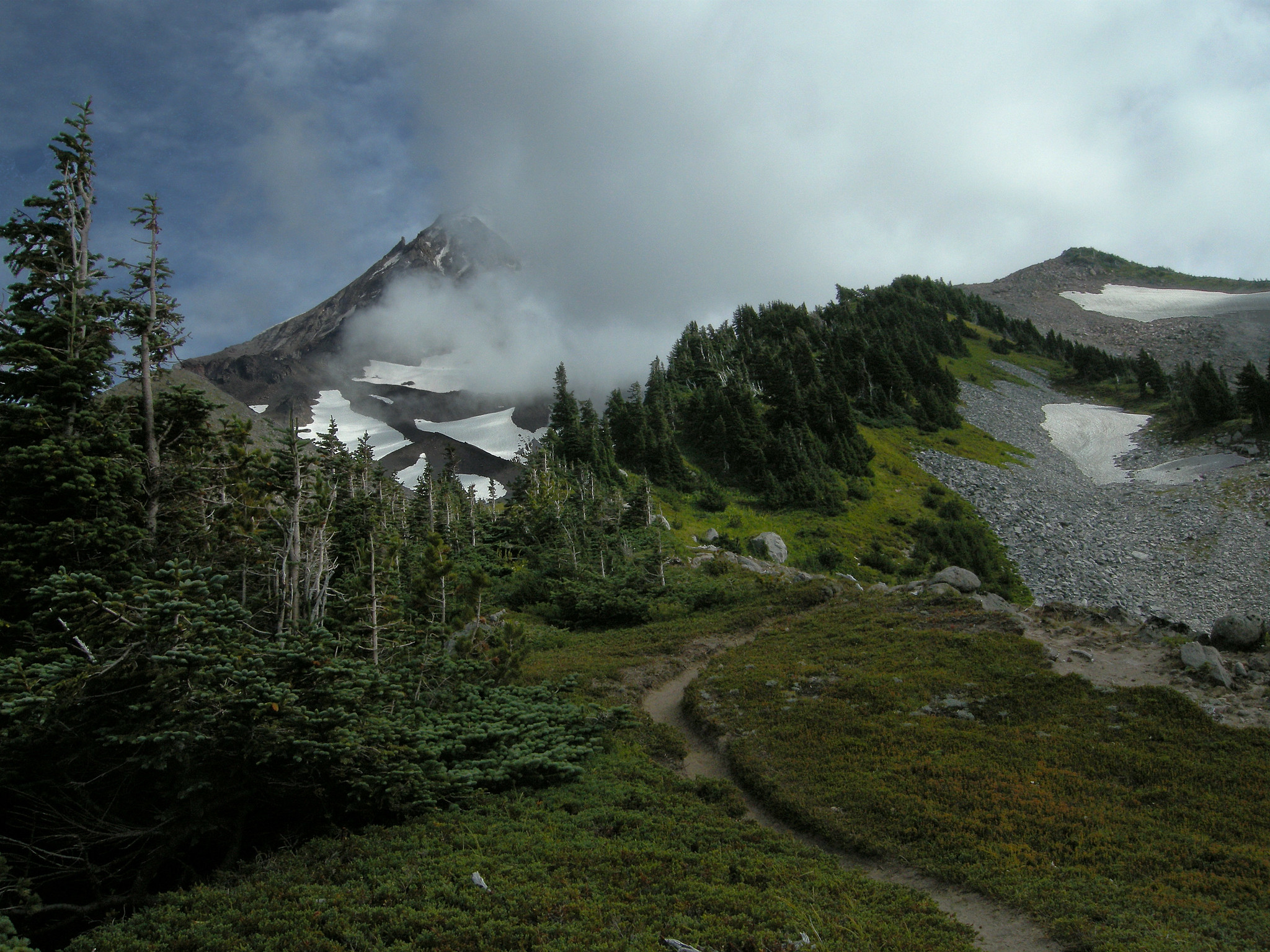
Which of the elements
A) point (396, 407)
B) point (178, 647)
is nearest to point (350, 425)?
point (396, 407)

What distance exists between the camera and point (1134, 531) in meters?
61.2

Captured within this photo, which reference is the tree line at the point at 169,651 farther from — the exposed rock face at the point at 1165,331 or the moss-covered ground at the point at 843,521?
the exposed rock face at the point at 1165,331

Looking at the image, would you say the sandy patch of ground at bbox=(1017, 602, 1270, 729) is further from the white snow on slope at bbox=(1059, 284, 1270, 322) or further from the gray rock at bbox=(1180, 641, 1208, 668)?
the white snow on slope at bbox=(1059, 284, 1270, 322)

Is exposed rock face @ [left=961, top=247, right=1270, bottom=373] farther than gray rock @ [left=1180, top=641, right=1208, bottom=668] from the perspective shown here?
Yes

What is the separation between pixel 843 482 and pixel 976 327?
108 m

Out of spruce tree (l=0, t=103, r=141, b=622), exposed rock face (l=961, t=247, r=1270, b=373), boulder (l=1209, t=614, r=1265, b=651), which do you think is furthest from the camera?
exposed rock face (l=961, t=247, r=1270, b=373)

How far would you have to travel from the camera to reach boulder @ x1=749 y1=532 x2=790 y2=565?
Answer: 177ft

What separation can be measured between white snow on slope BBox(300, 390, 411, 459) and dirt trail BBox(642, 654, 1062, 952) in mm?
118811

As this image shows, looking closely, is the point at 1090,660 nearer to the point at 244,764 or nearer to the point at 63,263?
the point at 244,764

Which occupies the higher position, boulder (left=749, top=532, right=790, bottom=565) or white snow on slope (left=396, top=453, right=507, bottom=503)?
white snow on slope (left=396, top=453, right=507, bottom=503)

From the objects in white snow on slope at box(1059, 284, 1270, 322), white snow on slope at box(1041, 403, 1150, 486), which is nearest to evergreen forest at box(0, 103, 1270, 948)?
white snow on slope at box(1041, 403, 1150, 486)

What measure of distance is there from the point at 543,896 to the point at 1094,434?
363 feet

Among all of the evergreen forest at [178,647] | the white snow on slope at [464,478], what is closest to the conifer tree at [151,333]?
the evergreen forest at [178,647]

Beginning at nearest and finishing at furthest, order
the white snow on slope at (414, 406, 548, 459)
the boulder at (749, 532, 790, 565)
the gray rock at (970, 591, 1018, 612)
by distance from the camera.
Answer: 1. the gray rock at (970, 591, 1018, 612)
2. the boulder at (749, 532, 790, 565)
3. the white snow on slope at (414, 406, 548, 459)
